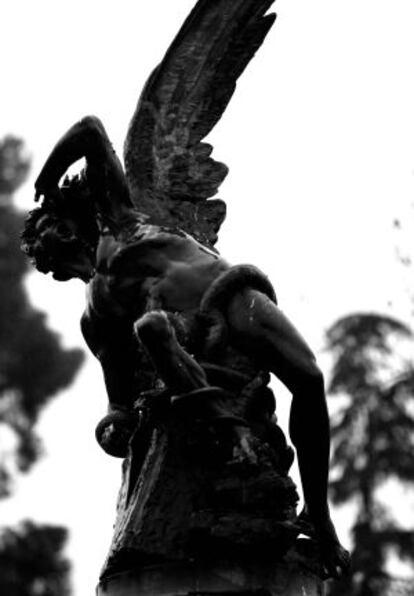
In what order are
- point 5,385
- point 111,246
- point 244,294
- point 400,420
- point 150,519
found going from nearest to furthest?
point 150,519
point 244,294
point 111,246
point 400,420
point 5,385

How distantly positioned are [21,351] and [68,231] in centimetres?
2287

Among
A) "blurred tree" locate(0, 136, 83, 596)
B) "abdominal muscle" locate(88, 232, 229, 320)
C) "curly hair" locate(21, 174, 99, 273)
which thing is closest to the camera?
"abdominal muscle" locate(88, 232, 229, 320)

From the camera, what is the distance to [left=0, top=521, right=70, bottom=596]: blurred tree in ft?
77.5

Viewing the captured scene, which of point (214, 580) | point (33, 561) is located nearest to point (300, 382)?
point (214, 580)

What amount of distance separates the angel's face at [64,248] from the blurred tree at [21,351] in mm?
22123

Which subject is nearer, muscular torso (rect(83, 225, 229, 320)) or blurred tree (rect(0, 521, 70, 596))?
muscular torso (rect(83, 225, 229, 320))

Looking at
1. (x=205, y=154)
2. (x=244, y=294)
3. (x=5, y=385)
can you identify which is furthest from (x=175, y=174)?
(x=5, y=385)

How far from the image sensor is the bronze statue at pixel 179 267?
5.31m

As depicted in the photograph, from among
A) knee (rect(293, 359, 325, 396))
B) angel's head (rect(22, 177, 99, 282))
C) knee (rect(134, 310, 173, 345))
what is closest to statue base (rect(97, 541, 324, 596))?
knee (rect(293, 359, 325, 396))

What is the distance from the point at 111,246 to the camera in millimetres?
5906

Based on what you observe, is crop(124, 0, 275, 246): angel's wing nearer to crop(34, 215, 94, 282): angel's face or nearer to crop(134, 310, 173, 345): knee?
crop(34, 215, 94, 282): angel's face

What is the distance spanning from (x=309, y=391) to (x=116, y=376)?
3.50 ft

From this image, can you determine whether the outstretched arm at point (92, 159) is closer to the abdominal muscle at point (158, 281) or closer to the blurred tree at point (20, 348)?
the abdominal muscle at point (158, 281)

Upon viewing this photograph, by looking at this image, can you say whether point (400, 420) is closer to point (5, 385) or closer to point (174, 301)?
point (174, 301)
